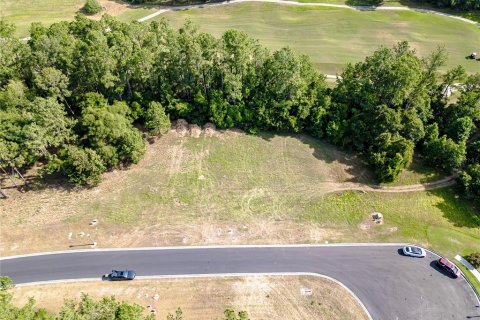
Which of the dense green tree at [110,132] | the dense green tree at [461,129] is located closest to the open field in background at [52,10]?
the dense green tree at [110,132]

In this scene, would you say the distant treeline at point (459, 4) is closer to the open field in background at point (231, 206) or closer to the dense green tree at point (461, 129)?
the dense green tree at point (461, 129)

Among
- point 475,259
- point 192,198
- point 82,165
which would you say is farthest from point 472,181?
point 82,165

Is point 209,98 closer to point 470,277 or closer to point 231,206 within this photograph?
point 231,206

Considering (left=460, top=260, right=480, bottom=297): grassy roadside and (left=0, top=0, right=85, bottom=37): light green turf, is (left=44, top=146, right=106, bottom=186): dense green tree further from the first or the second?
(left=0, top=0, right=85, bottom=37): light green turf

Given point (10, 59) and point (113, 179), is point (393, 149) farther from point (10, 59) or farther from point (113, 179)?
point (10, 59)

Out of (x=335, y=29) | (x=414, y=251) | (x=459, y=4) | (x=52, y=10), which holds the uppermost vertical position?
(x=459, y=4)
